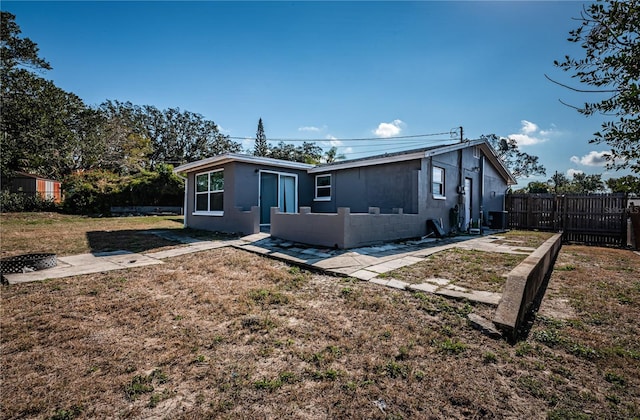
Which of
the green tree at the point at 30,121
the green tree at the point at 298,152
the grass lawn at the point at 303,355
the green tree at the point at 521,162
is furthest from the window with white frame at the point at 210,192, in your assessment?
the green tree at the point at 521,162

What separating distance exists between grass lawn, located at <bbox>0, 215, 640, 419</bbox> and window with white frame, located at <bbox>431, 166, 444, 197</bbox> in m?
6.53

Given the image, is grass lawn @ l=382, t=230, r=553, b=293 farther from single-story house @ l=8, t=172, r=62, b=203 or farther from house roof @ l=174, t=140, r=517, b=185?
single-story house @ l=8, t=172, r=62, b=203

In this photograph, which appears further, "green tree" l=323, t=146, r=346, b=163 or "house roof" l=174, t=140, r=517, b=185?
"green tree" l=323, t=146, r=346, b=163

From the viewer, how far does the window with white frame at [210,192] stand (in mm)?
11279

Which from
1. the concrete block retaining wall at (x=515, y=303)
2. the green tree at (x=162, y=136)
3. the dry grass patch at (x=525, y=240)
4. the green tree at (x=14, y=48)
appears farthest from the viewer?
the green tree at (x=162, y=136)

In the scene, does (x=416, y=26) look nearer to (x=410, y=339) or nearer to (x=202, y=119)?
(x=410, y=339)

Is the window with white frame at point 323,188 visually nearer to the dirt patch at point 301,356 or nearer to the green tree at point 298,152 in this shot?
the dirt patch at point 301,356

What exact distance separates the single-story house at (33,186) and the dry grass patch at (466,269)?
2585 centimetres

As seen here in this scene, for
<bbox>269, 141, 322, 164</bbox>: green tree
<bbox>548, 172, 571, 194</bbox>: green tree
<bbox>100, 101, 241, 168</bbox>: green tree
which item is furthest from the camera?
<bbox>548, 172, 571, 194</bbox>: green tree

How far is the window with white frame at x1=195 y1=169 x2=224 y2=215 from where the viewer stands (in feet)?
37.0

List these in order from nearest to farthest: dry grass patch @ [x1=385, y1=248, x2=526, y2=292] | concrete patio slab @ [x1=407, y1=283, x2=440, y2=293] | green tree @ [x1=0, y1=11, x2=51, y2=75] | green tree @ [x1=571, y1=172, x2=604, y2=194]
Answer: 1. concrete patio slab @ [x1=407, y1=283, x2=440, y2=293]
2. dry grass patch @ [x1=385, y1=248, x2=526, y2=292]
3. green tree @ [x1=0, y1=11, x2=51, y2=75]
4. green tree @ [x1=571, y1=172, x2=604, y2=194]

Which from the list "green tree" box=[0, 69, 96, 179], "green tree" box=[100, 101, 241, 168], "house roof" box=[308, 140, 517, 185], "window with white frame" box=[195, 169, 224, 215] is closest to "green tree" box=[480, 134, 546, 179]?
"house roof" box=[308, 140, 517, 185]

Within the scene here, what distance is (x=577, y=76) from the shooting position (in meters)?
2.02

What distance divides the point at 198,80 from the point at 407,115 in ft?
35.8
